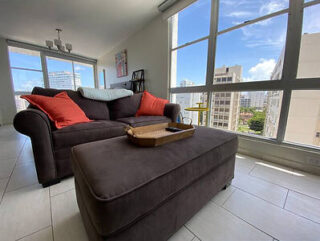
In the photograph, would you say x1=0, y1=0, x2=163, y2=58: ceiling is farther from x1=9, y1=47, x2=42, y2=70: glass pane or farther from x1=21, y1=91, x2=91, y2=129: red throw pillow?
x1=21, y1=91, x2=91, y2=129: red throw pillow

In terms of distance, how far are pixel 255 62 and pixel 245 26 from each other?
54cm

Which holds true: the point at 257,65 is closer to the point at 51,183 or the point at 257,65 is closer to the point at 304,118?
the point at 304,118

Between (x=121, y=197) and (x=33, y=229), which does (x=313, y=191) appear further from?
(x=33, y=229)

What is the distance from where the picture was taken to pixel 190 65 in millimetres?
2594

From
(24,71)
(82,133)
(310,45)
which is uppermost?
(24,71)

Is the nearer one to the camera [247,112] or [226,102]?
[247,112]

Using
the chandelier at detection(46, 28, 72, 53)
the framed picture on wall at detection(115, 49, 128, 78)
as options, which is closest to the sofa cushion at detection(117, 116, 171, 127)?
the framed picture on wall at detection(115, 49, 128, 78)

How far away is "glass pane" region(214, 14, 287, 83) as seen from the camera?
1.60 metres

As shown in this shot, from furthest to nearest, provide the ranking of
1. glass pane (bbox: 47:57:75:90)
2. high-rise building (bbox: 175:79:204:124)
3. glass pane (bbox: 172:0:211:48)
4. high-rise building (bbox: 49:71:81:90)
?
1. high-rise building (bbox: 49:71:81:90)
2. glass pane (bbox: 47:57:75:90)
3. high-rise building (bbox: 175:79:204:124)
4. glass pane (bbox: 172:0:211:48)

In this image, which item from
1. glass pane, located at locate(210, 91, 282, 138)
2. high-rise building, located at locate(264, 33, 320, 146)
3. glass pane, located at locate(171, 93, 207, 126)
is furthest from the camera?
glass pane, located at locate(171, 93, 207, 126)

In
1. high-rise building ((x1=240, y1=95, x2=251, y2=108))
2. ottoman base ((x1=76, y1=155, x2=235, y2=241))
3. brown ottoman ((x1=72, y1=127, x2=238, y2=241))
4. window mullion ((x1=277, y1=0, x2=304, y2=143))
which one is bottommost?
ottoman base ((x1=76, y1=155, x2=235, y2=241))

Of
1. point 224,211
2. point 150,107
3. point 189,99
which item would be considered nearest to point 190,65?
point 189,99

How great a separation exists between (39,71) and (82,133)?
504cm

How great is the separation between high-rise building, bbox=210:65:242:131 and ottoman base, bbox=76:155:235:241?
4.41ft
